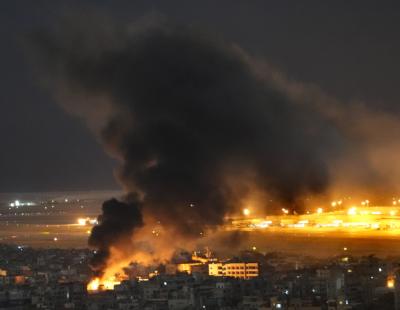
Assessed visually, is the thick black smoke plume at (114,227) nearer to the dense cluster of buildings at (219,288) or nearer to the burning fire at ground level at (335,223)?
the dense cluster of buildings at (219,288)

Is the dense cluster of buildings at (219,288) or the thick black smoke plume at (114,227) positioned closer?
the dense cluster of buildings at (219,288)

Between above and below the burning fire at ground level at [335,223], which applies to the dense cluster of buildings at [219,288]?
below

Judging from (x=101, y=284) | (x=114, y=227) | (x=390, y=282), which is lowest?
(x=390, y=282)

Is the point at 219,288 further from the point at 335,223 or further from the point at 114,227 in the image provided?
the point at 335,223

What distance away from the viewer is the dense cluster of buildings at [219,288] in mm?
16969

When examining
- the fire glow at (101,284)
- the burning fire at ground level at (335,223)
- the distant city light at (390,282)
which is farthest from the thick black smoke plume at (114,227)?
the burning fire at ground level at (335,223)

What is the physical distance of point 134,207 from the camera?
2470cm

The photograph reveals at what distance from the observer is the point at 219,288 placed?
1886 centimetres

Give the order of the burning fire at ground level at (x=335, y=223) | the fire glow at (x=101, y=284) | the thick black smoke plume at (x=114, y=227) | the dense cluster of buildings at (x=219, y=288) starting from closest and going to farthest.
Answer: the dense cluster of buildings at (x=219, y=288)
the fire glow at (x=101, y=284)
the thick black smoke plume at (x=114, y=227)
the burning fire at ground level at (x=335, y=223)

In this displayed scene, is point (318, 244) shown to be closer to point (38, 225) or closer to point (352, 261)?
point (352, 261)

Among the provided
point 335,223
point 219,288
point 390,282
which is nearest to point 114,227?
point 219,288

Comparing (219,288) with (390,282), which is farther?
(219,288)

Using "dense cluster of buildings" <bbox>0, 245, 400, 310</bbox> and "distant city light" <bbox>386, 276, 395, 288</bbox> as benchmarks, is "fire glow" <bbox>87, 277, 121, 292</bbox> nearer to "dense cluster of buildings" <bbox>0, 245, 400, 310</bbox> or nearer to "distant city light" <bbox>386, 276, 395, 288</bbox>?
"dense cluster of buildings" <bbox>0, 245, 400, 310</bbox>

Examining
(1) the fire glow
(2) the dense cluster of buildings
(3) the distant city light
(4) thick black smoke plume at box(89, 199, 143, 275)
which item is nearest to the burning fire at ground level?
(4) thick black smoke plume at box(89, 199, 143, 275)
